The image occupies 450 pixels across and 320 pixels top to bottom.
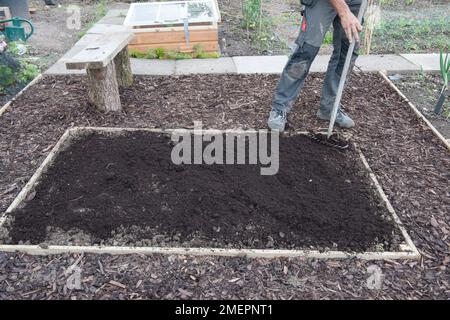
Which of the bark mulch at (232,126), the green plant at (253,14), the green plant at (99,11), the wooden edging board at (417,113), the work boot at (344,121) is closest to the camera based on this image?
the bark mulch at (232,126)

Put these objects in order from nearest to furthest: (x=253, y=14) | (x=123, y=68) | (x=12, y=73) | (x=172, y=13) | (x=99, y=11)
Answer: (x=123, y=68), (x=12, y=73), (x=172, y=13), (x=253, y=14), (x=99, y=11)

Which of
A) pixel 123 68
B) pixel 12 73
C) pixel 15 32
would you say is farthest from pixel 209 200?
pixel 15 32

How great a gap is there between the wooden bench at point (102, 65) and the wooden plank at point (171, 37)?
966 mm

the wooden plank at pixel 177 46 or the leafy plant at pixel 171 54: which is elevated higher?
the wooden plank at pixel 177 46

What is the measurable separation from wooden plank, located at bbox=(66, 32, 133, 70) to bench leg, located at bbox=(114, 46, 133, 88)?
20 centimetres

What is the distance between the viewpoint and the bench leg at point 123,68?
4.30m

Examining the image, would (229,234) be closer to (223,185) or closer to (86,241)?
(223,185)

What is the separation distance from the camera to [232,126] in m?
3.73

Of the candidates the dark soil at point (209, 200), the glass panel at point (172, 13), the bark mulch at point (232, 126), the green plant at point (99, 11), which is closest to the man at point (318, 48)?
the bark mulch at point (232, 126)

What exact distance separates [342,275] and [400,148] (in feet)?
5.58

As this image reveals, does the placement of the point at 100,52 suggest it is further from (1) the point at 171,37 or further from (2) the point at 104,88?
(1) the point at 171,37

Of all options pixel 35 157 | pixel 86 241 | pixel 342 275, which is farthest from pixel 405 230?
pixel 35 157

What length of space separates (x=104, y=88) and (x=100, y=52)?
0.36m

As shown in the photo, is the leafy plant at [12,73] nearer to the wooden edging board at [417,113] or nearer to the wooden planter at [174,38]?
the wooden planter at [174,38]
